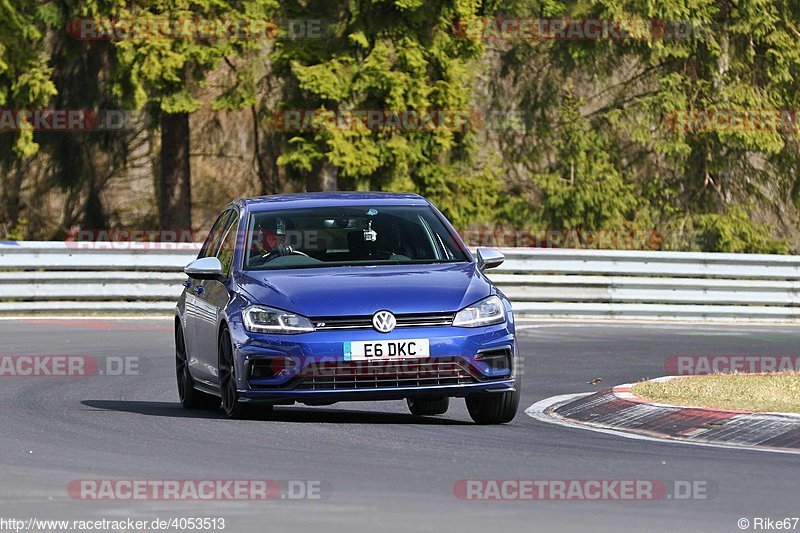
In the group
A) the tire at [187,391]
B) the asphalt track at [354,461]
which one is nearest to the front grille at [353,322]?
the asphalt track at [354,461]

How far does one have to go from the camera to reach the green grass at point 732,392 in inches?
475

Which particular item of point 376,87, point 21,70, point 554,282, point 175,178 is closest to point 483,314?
point 554,282

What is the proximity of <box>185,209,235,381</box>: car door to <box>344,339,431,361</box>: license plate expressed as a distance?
170 centimetres

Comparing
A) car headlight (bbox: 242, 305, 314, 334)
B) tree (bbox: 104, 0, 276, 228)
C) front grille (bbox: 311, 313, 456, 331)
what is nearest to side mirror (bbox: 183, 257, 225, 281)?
car headlight (bbox: 242, 305, 314, 334)

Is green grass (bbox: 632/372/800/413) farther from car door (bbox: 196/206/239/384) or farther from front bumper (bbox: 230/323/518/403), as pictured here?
car door (bbox: 196/206/239/384)

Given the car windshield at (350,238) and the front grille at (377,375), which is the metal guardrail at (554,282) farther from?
the front grille at (377,375)

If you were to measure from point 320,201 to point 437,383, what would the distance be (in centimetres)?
212

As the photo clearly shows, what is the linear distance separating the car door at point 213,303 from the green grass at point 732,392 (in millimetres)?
3110

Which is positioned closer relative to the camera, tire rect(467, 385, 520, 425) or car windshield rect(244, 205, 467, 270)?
tire rect(467, 385, 520, 425)

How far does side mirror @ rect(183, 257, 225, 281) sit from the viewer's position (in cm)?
1219

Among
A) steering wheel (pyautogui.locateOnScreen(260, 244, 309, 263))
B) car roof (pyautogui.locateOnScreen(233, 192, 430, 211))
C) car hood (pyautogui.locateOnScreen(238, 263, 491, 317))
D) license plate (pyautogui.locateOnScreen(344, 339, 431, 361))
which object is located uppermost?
car roof (pyautogui.locateOnScreen(233, 192, 430, 211))

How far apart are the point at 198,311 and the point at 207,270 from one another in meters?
0.81

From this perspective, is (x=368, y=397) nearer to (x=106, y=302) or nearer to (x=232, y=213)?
(x=232, y=213)

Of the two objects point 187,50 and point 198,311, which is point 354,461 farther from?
point 187,50
